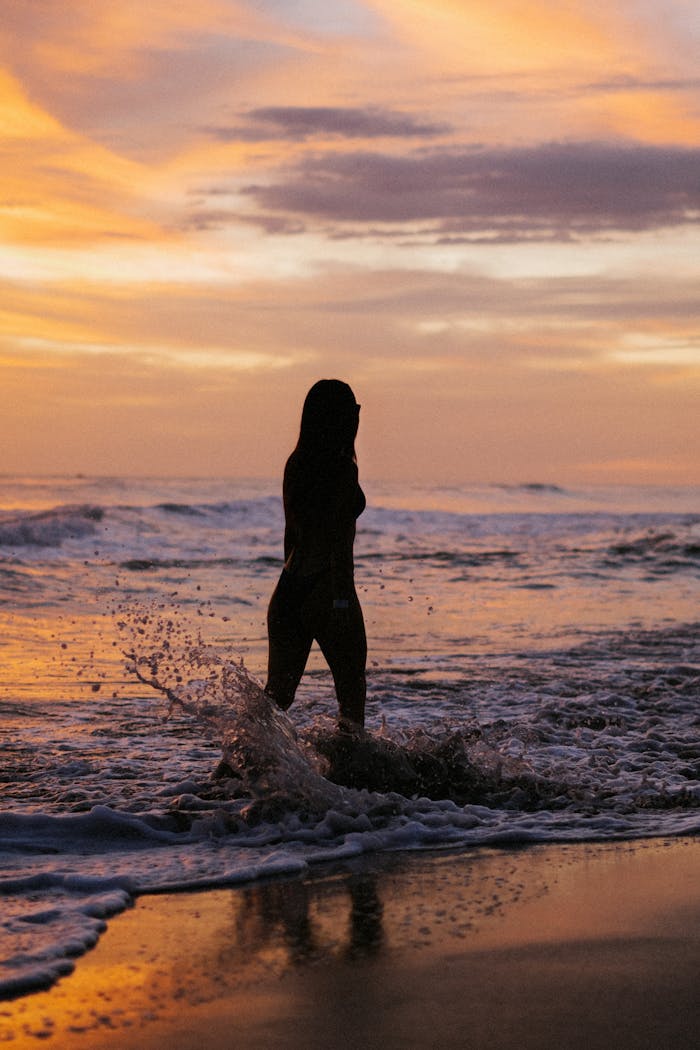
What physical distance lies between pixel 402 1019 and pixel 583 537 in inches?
1339

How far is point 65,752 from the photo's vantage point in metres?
7.16

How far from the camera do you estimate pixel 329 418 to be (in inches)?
236

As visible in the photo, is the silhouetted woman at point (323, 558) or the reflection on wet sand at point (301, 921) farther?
the silhouetted woman at point (323, 558)

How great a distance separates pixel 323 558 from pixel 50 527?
22.8 metres

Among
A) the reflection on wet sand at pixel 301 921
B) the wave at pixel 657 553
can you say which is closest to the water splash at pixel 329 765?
the reflection on wet sand at pixel 301 921

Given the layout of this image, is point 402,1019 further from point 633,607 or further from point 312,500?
point 633,607

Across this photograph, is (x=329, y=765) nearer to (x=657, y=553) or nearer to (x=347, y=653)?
(x=347, y=653)

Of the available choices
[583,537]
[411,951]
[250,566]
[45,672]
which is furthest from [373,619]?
[583,537]

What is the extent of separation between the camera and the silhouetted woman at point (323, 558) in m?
6.00

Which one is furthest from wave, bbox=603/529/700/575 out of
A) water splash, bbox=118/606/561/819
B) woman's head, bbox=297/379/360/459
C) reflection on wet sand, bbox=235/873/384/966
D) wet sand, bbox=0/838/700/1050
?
reflection on wet sand, bbox=235/873/384/966

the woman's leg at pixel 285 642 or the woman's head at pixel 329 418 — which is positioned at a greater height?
the woman's head at pixel 329 418

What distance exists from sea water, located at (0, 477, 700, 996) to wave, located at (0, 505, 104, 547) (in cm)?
556

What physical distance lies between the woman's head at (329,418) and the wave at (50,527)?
2006 cm

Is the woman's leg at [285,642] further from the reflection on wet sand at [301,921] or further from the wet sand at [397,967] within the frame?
the reflection on wet sand at [301,921]
